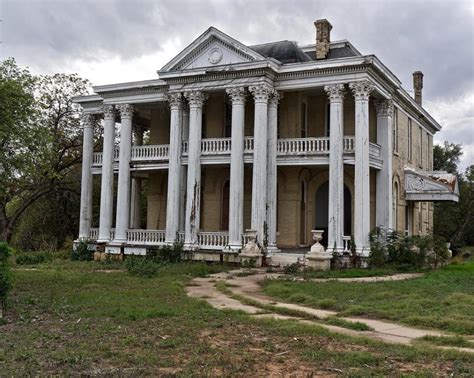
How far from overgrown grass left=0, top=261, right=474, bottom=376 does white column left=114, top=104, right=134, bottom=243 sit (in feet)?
42.0

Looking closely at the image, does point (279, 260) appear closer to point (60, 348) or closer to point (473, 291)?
point (473, 291)

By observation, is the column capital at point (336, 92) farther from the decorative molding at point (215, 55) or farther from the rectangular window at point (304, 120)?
the decorative molding at point (215, 55)

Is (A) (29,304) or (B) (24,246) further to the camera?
(B) (24,246)

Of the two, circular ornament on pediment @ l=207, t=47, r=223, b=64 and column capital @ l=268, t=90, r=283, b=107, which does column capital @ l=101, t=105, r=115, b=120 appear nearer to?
circular ornament on pediment @ l=207, t=47, r=223, b=64

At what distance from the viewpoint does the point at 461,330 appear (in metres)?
8.75

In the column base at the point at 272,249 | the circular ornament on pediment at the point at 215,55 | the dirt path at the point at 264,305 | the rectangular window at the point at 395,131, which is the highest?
the circular ornament on pediment at the point at 215,55

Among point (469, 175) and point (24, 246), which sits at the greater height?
point (469, 175)

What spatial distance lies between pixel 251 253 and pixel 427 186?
10097 mm

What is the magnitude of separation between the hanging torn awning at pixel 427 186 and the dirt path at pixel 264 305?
778 centimetres

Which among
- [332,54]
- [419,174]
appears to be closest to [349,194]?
[419,174]

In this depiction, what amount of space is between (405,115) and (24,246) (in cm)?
2415

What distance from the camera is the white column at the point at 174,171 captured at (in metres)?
23.1

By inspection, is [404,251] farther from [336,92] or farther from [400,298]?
[400,298]

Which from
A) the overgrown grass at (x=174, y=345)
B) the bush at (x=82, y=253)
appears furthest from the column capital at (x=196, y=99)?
the overgrown grass at (x=174, y=345)
